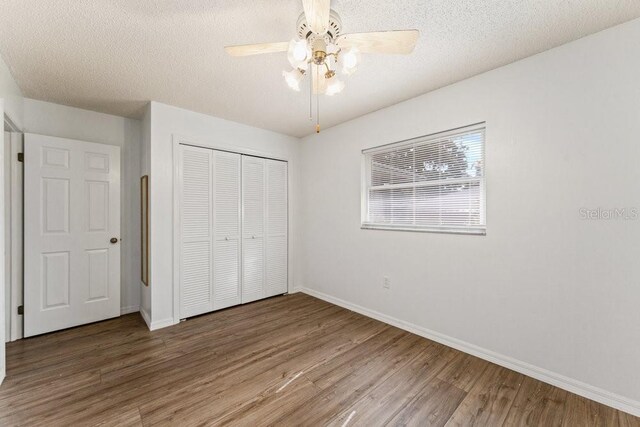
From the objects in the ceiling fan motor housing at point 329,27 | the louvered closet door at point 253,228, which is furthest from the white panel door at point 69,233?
the ceiling fan motor housing at point 329,27

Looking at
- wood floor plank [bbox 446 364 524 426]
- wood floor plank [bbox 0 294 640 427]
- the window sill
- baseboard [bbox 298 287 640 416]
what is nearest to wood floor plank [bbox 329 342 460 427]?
wood floor plank [bbox 0 294 640 427]

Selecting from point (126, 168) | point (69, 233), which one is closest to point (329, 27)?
point (126, 168)

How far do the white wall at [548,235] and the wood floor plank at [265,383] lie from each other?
271 mm

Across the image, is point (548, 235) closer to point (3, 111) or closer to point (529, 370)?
point (529, 370)

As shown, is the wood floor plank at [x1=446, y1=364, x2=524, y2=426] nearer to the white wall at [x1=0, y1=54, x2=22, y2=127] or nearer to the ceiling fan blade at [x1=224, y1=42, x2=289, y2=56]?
the ceiling fan blade at [x1=224, y1=42, x2=289, y2=56]

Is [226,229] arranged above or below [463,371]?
above

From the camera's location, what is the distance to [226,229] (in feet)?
11.2

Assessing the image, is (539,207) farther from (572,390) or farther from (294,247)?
(294,247)

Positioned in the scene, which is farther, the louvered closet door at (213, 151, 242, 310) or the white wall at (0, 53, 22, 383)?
the louvered closet door at (213, 151, 242, 310)

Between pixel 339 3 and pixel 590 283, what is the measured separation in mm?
2378

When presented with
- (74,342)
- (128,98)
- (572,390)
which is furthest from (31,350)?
(572,390)

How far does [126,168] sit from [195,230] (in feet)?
3.93

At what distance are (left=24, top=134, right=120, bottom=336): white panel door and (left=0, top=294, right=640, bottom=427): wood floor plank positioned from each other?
0.86ft

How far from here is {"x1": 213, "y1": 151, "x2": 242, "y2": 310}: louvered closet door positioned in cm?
332
